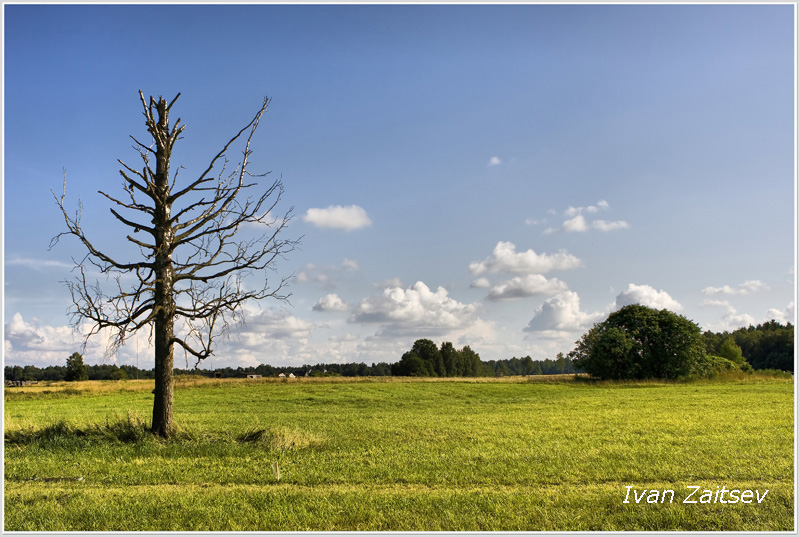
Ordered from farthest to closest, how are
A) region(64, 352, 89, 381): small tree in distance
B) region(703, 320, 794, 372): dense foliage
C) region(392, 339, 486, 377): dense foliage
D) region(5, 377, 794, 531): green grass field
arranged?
region(392, 339, 486, 377): dense foliage → region(64, 352, 89, 381): small tree in distance → region(703, 320, 794, 372): dense foliage → region(5, 377, 794, 531): green grass field

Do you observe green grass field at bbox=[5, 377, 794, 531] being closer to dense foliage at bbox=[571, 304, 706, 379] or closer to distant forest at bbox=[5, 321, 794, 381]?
dense foliage at bbox=[571, 304, 706, 379]

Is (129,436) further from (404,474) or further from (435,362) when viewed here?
(435,362)

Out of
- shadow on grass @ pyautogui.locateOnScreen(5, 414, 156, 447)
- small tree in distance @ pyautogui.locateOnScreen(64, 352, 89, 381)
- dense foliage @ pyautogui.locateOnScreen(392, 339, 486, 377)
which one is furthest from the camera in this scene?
dense foliage @ pyautogui.locateOnScreen(392, 339, 486, 377)

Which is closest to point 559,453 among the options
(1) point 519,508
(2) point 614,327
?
(1) point 519,508

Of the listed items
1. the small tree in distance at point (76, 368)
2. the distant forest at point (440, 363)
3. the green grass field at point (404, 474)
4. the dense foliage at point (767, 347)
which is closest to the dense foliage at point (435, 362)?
the distant forest at point (440, 363)

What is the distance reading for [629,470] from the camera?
38.1 feet

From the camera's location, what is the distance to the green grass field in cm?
850

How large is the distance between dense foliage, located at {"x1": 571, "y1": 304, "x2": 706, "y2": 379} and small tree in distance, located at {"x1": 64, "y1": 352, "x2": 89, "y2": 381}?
8430 cm

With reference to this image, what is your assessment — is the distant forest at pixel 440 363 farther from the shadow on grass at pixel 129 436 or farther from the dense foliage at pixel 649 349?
the shadow on grass at pixel 129 436

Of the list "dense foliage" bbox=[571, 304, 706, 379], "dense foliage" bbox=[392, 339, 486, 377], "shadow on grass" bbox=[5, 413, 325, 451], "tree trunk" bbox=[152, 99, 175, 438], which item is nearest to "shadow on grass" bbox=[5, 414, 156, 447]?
"shadow on grass" bbox=[5, 413, 325, 451]

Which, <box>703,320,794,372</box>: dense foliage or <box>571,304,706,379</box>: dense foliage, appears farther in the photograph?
<box>703,320,794,372</box>: dense foliage

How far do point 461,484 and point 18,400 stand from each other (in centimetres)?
4501

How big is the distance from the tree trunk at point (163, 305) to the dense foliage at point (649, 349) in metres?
48.9

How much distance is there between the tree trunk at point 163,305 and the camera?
1593 cm
